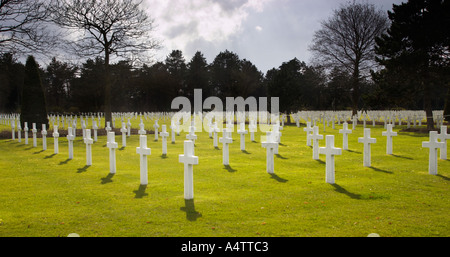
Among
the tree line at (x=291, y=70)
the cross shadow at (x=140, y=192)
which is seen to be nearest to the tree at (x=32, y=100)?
the tree line at (x=291, y=70)

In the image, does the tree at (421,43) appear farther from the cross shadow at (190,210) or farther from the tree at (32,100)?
the tree at (32,100)

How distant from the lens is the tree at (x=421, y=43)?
20312 millimetres

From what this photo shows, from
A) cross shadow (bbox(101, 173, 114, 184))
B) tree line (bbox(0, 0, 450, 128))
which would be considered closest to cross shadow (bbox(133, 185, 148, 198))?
cross shadow (bbox(101, 173, 114, 184))

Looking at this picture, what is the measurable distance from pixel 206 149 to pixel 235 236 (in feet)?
29.9

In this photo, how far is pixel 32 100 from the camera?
72.1 ft

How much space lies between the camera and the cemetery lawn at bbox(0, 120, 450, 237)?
4.70 m

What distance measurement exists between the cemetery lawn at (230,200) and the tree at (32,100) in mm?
12428

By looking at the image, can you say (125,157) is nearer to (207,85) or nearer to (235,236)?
(235,236)

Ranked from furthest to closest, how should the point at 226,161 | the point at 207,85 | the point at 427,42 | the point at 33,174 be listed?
1. the point at 207,85
2. the point at 427,42
3. the point at 226,161
4. the point at 33,174

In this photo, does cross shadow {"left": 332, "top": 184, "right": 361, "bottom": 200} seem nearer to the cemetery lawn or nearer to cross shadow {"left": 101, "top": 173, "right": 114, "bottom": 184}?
the cemetery lawn

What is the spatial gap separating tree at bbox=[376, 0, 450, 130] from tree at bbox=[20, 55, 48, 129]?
71.2 ft

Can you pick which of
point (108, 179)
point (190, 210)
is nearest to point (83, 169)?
point (108, 179)

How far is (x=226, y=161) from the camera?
9906 millimetres
